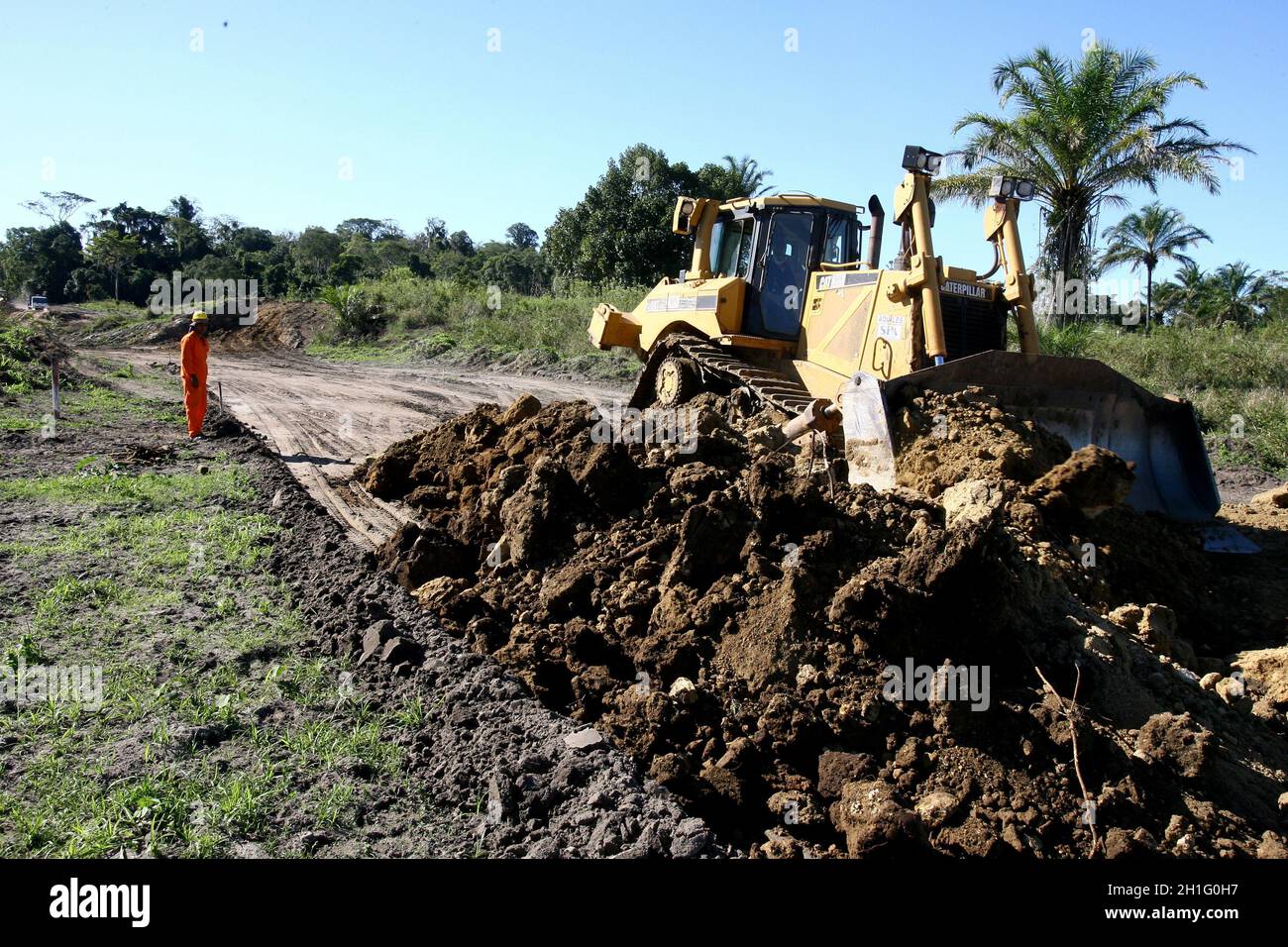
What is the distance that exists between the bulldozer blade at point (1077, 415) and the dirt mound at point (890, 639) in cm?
30

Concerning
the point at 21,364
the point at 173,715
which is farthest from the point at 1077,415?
the point at 21,364

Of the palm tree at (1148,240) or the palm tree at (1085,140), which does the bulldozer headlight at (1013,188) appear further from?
the palm tree at (1148,240)

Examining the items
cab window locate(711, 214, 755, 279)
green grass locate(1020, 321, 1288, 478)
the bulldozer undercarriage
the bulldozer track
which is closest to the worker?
the bulldozer undercarriage

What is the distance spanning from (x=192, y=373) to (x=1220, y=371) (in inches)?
638

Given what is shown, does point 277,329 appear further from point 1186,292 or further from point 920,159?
point 1186,292

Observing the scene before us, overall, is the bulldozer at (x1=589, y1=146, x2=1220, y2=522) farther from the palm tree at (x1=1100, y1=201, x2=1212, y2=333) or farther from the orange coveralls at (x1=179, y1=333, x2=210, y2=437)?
the palm tree at (x1=1100, y1=201, x2=1212, y2=333)

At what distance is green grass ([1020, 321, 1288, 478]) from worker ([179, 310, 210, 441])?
1338 centimetres

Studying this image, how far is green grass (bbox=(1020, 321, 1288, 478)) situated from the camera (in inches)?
498

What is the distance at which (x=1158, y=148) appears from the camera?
1819 centimetres

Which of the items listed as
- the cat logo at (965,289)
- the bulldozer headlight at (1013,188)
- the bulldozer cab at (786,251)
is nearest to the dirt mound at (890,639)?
the cat logo at (965,289)

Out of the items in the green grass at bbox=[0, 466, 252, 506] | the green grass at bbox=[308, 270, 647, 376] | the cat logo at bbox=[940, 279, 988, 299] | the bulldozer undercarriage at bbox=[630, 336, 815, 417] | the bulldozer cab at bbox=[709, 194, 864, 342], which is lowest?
the green grass at bbox=[0, 466, 252, 506]

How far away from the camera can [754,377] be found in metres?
8.85
